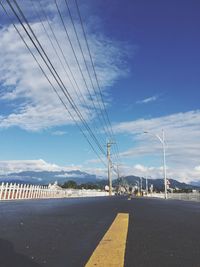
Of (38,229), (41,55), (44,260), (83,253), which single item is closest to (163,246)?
(83,253)

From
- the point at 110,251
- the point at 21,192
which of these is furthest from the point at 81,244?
the point at 21,192

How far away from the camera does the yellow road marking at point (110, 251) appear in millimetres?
4713

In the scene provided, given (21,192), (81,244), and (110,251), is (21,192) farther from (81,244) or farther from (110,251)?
(110,251)

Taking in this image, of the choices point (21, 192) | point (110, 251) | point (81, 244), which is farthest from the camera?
point (21, 192)

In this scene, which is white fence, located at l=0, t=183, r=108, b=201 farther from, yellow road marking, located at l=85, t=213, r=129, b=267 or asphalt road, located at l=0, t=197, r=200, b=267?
yellow road marking, located at l=85, t=213, r=129, b=267

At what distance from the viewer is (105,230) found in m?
7.69

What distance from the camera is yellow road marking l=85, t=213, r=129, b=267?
471 centimetres

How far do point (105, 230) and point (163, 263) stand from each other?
2932mm

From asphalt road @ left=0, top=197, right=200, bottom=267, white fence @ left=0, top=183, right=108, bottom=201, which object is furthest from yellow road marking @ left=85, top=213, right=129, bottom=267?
white fence @ left=0, top=183, right=108, bottom=201

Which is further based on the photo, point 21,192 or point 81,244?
point 21,192

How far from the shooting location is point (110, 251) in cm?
538

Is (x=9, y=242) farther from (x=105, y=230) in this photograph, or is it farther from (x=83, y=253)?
(x=105, y=230)

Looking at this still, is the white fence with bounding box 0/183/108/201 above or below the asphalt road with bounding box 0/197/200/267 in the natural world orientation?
above

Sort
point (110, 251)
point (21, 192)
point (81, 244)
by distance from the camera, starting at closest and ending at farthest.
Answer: point (110, 251) < point (81, 244) < point (21, 192)
